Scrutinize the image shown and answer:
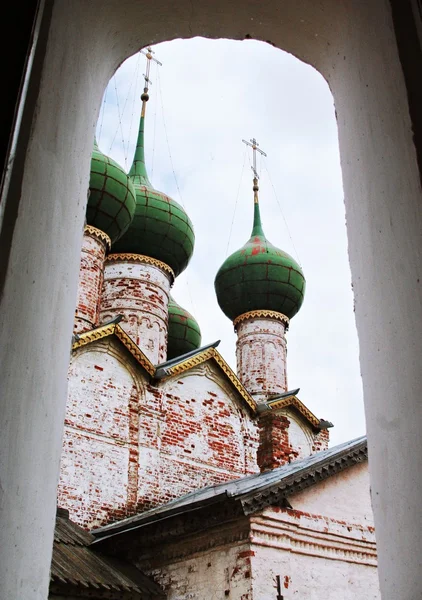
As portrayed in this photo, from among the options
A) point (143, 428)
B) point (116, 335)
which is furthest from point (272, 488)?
point (116, 335)

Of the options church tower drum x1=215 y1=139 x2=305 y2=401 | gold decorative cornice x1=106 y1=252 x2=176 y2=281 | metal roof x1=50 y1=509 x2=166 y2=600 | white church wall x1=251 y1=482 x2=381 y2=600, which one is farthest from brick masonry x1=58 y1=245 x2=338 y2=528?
church tower drum x1=215 y1=139 x2=305 y2=401

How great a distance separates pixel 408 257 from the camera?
163 cm

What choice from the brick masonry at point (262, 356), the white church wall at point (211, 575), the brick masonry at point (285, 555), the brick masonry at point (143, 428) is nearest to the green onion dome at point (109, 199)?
the brick masonry at point (143, 428)

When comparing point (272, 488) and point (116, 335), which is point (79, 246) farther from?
point (116, 335)

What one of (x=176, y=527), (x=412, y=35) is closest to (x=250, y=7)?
(x=412, y=35)

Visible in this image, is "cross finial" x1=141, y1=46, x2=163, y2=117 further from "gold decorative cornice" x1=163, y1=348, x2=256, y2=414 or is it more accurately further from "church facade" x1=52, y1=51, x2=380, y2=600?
"gold decorative cornice" x1=163, y1=348, x2=256, y2=414

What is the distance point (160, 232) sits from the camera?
17.8 meters

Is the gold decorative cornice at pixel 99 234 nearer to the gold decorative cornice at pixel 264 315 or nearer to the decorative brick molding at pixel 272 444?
the gold decorative cornice at pixel 264 315

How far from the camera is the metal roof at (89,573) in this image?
26.8ft

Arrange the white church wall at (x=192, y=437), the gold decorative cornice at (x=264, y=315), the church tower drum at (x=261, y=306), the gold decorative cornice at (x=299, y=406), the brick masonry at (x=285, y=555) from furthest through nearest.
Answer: the gold decorative cornice at (x=264, y=315)
the church tower drum at (x=261, y=306)
the gold decorative cornice at (x=299, y=406)
the white church wall at (x=192, y=437)
the brick masonry at (x=285, y=555)

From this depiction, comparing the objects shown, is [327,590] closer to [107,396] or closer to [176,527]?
[176,527]

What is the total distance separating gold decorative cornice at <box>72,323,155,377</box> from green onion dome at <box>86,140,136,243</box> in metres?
3.32

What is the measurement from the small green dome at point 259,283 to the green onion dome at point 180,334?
1446 mm

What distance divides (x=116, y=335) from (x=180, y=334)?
24.8 ft
